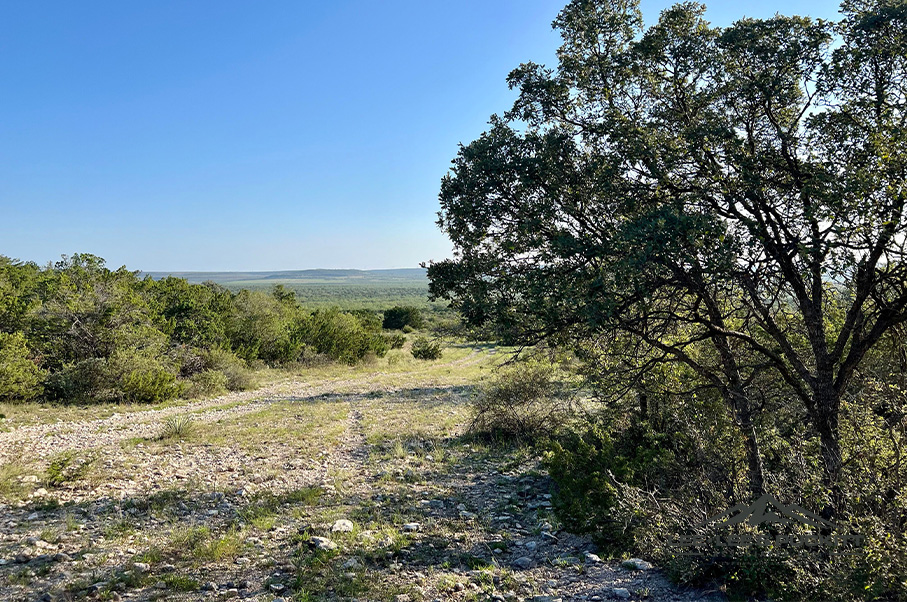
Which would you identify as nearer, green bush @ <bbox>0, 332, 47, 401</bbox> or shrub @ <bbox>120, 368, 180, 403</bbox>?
green bush @ <bbox>0, 332, 47, 401</bbox>

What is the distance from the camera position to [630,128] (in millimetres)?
5766

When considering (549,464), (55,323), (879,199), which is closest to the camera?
(879,199)

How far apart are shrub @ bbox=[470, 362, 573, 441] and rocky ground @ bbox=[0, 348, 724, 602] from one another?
0.74m

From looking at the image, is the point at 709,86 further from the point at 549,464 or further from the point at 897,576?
the point at 549,464

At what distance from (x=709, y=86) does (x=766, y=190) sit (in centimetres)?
156

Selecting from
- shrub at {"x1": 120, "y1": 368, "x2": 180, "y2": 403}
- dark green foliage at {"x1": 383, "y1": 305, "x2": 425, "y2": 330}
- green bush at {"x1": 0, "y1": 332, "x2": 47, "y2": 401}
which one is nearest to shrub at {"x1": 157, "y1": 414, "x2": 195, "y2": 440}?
shrub at {"x1": 120, "y1": 368, "x2": 180, "y2": 403}

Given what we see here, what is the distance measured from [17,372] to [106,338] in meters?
2.80

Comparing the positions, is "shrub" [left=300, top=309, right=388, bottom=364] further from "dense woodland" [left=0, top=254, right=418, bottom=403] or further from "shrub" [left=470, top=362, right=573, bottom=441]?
"shrub" [left=470, top=362, right=573, bottom=441]

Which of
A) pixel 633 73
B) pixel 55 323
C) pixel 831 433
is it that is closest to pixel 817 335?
pixel 831 433

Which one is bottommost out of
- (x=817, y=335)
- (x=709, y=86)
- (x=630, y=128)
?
(x=817, y=335)

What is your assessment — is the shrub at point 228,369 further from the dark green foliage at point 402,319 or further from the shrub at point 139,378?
the dark green foliage at point 402,319

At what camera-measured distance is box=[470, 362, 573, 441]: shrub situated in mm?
11711

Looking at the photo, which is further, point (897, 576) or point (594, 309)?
point (594, 309)

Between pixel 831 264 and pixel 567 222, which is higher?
pixel 567 222
